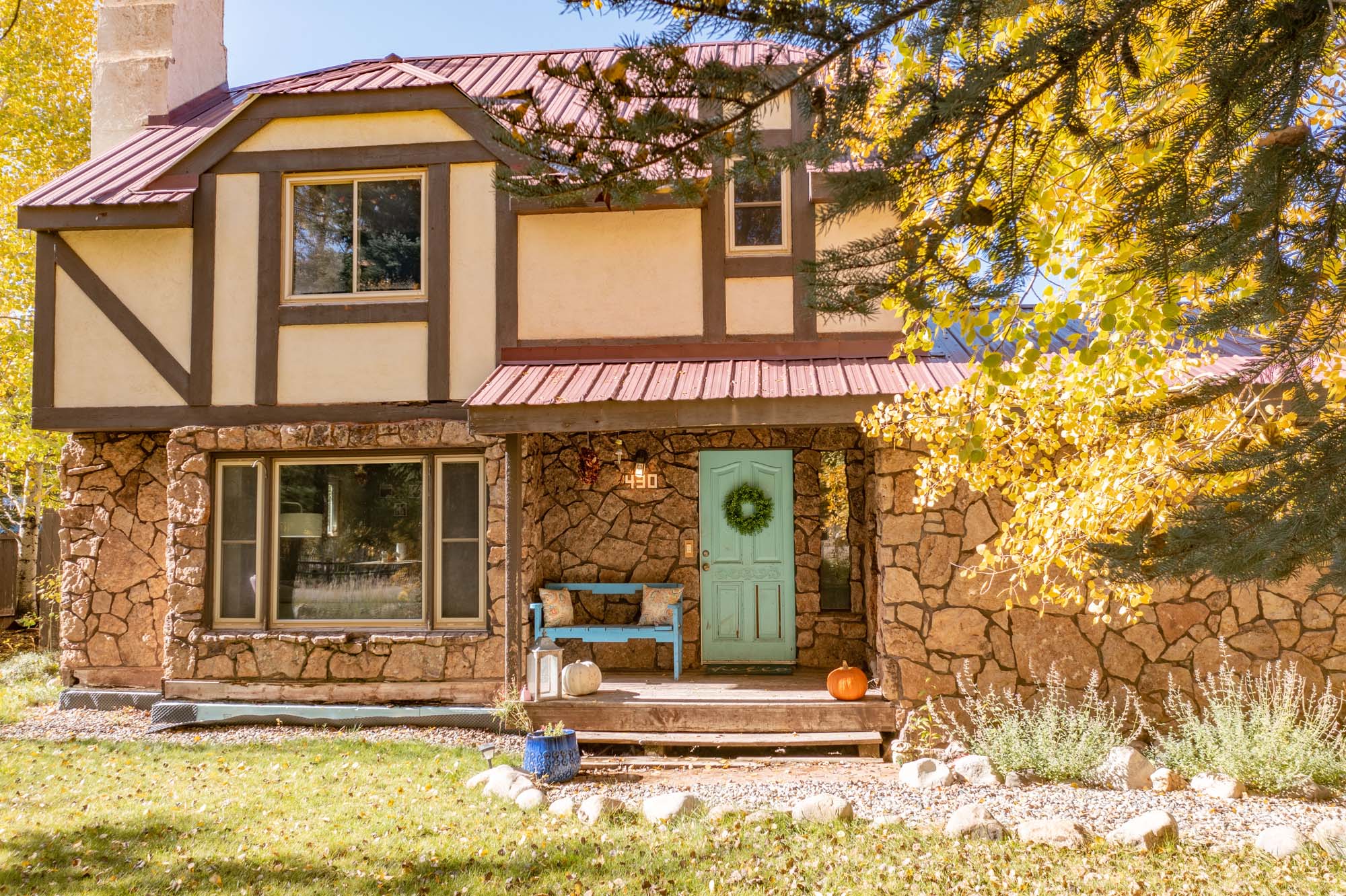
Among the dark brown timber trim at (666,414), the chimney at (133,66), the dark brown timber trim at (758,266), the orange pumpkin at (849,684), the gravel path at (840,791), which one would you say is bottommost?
the gravel path at (840,791)

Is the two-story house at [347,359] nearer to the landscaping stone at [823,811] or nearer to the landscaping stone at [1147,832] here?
the landscaping stone at [823,811]

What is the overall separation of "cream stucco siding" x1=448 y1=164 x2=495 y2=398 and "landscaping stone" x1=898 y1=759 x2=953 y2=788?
495cm

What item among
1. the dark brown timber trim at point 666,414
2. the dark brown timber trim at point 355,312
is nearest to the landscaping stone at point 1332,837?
the dark brown timber trim at point 666,414

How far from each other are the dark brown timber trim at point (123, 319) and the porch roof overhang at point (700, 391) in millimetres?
3114

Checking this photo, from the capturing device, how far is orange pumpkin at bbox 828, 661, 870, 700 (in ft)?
23.8

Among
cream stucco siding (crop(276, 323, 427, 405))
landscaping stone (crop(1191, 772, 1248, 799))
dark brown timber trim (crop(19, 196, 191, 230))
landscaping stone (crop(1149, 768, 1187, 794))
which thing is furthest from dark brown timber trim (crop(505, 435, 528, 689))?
landscaping stone (crop(1191, 772, 1248, 799))

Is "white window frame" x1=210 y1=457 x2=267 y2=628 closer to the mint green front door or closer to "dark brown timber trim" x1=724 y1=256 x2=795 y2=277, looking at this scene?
the mint green front door

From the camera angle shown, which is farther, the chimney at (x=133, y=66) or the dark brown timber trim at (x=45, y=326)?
the chimney at (x=133, y=66)

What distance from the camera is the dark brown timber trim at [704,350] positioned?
7840 mm

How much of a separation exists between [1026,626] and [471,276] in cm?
564

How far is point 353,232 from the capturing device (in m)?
8.33

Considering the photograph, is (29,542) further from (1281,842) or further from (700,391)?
(1281,842)

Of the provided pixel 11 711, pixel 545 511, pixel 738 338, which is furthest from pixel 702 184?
pixel 11 711

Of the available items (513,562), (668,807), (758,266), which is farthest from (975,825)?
(758,266)
